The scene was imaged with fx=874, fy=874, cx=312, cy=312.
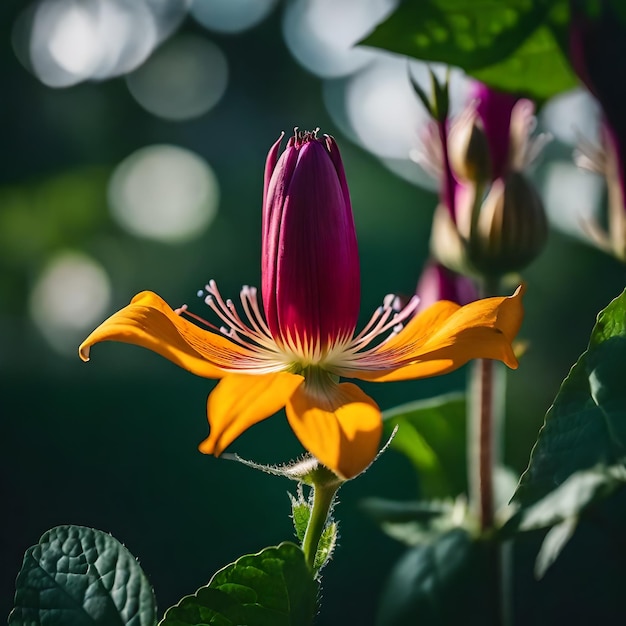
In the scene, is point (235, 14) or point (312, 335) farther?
point (235, 14)

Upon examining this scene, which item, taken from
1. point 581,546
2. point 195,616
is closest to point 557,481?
point 195,616

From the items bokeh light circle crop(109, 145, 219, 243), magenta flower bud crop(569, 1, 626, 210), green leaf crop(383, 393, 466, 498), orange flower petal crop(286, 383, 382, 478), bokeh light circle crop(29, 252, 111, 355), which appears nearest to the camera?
orange flower petal crop(286, 383, 382, 478)

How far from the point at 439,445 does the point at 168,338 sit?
0.90 feet

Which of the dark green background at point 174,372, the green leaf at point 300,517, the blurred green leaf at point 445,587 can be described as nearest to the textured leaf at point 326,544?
the green leaf at point 300,517

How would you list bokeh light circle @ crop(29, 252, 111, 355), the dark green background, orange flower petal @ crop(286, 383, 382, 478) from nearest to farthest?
1. orange flower petal @ crop(286, 383, 382, 478)
2. the dark green background
3. bokeh light circle @ crop(29, 252, 111, 355)

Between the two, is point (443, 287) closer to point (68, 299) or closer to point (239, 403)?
point (239, 403)

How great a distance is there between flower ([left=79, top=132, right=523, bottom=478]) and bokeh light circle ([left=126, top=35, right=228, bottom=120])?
1.24 metres

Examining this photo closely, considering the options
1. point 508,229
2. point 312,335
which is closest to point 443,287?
point 508,229

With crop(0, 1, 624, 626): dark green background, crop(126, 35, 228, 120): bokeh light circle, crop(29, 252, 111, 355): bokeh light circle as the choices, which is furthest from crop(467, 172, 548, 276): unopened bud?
crop(126, 35, 228, 120): bokeh light circle

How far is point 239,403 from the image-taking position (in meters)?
0.26

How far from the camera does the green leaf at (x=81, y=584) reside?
28 cm

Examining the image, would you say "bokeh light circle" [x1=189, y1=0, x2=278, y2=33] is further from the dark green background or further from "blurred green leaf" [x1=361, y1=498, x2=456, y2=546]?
"blurred green leaf" [x1=361, y1=498, x2=456, y2=546]

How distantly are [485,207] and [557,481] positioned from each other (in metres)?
0.20

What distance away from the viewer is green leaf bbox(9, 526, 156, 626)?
277 millimetres
